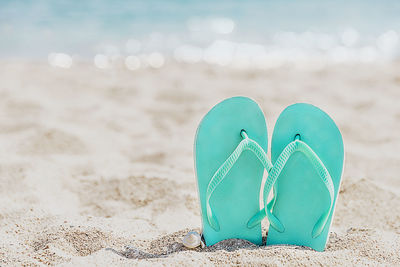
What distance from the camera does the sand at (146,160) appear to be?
104 cm

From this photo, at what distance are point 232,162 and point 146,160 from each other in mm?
797

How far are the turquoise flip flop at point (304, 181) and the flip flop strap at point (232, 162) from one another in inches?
2.6

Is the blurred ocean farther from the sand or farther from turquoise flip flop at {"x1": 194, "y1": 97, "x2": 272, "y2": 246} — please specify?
turquoise flip flop at {"x1": 194, "y1": 97, "x2": 272, "y2": 246}

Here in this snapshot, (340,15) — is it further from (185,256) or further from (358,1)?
(185,256)

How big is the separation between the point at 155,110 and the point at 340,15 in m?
3.29

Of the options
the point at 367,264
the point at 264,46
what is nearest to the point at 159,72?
the point at 264,46

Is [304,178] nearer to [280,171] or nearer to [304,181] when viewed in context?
[304,181]

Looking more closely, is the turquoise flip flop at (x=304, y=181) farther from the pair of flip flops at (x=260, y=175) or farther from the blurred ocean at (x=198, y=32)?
A: the blurred ocean at (x=198, y=32)

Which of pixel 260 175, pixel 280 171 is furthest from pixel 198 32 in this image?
pixel 280 171

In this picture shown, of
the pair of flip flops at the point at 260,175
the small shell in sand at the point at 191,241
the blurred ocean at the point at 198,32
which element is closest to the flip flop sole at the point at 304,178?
the pair of flip flops at the point at 260,175

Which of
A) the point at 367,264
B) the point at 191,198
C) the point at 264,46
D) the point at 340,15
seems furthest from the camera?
the point at 340,15

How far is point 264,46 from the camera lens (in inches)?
146

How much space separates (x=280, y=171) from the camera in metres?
1.00

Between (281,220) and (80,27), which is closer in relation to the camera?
(281,220)
